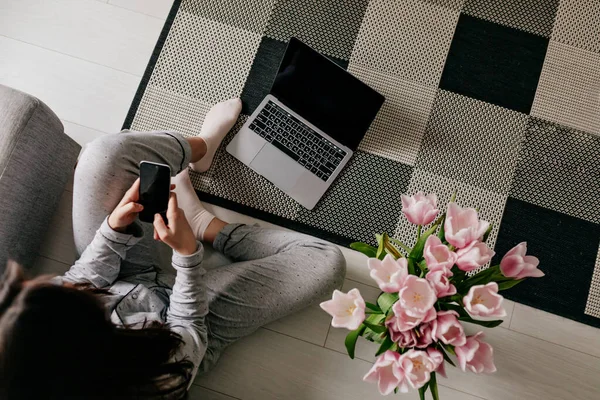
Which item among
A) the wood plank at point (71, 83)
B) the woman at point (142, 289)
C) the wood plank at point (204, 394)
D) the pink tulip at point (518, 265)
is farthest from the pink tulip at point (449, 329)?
the wood plank at point (71, 83)

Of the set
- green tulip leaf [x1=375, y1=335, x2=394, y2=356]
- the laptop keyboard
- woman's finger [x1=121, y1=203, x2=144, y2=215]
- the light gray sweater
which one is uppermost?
the laptop keyboard

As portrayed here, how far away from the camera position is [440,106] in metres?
1.29

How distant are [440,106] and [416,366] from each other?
0.78 m

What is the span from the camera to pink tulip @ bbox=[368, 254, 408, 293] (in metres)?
0.67

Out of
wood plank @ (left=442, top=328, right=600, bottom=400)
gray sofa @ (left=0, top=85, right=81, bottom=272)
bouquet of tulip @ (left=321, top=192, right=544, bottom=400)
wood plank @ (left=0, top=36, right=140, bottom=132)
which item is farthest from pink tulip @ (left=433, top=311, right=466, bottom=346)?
wood plank @ (left=0, top=36, right=140, bottom=132)

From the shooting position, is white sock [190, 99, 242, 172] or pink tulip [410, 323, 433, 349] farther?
white sock [190, 99, 242, 172]

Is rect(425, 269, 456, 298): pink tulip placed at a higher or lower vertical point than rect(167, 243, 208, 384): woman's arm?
higher

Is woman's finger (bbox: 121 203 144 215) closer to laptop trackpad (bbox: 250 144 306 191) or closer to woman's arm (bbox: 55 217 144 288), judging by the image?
woman's arm (bbox: 55 217 144 288)

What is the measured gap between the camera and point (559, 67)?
51.3 inches

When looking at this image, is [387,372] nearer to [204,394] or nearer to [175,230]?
[175,230]

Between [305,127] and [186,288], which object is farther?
[305,127]

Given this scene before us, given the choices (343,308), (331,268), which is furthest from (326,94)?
(343,308)

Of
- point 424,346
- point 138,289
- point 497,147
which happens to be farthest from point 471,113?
point 138,289

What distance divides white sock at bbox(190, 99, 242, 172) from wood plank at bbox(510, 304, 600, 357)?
82cm
